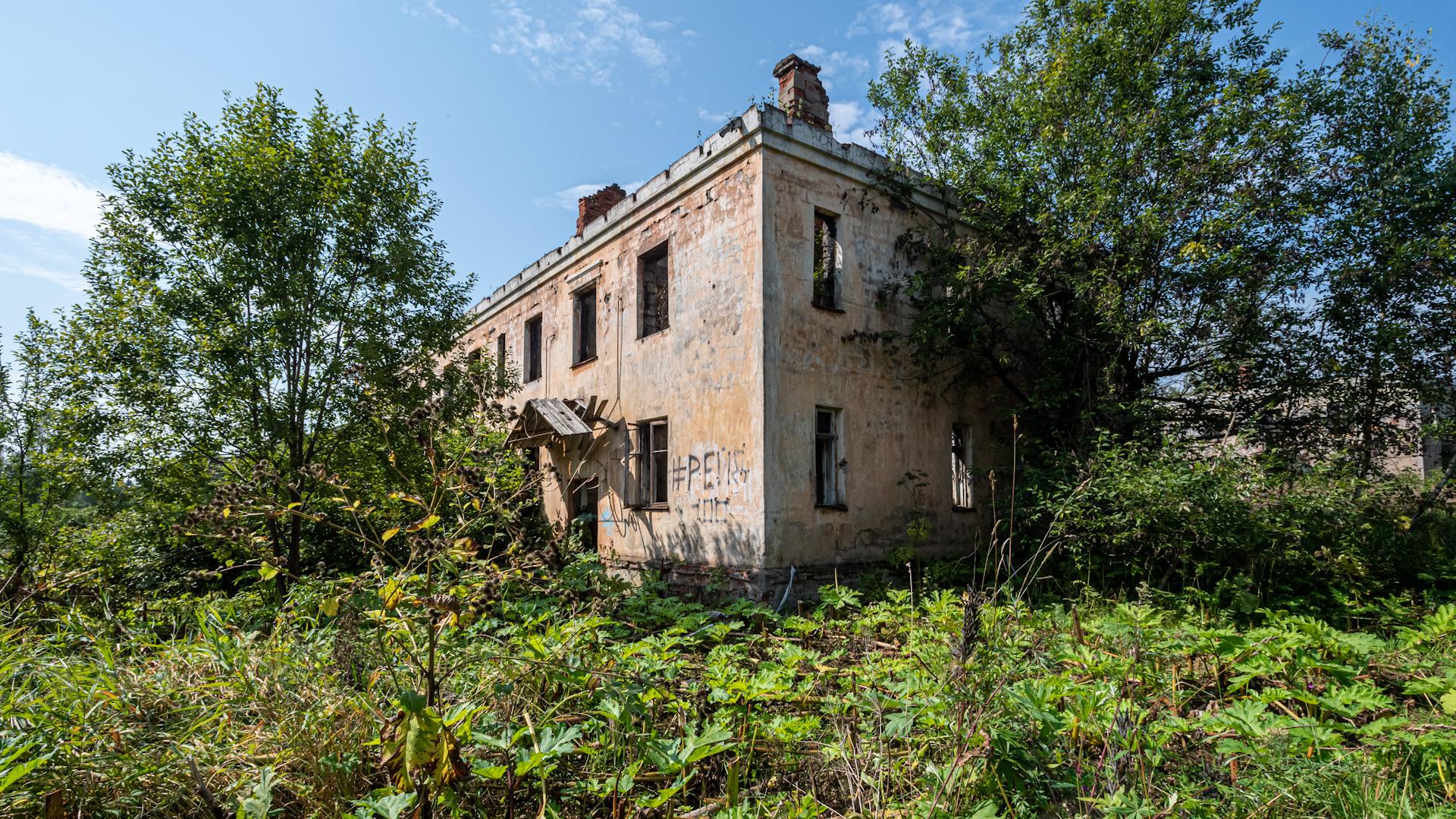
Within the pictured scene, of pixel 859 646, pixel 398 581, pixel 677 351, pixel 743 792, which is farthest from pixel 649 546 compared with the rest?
pixel 398 581

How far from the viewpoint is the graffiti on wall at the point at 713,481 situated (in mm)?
9234

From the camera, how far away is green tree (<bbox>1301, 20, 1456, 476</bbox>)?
8.71 meters

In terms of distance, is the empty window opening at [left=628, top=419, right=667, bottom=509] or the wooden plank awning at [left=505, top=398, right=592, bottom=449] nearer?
the empty window opening at [left=628, top=419, right=667, bottom=509]

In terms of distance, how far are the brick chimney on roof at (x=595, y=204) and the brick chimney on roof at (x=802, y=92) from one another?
472 cm

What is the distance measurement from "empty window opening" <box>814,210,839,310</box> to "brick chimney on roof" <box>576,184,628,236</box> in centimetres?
533

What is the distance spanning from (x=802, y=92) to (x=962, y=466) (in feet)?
21.5

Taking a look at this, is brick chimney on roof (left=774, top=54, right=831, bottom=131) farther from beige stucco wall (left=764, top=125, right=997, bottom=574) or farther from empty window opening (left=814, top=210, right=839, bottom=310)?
empty window opening (left=814, top=210, right=839, bottom=310)

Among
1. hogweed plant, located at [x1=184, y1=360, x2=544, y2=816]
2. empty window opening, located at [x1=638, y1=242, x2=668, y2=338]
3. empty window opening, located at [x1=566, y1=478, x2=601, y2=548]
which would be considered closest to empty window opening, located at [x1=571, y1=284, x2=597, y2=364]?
empty window opening, located at [x1=638, y1=242, x2=668, y2=338]

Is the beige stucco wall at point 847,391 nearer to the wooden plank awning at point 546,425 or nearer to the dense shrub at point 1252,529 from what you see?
the dense shrub at point 1252,529

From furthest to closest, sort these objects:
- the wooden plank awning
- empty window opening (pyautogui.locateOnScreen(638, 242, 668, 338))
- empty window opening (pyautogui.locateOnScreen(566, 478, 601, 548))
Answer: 1. empty window opening (pyautogui.locateOnScreen(566, 478, 601, 548))
2. the wooden plank awning
3. empty window opening (pyautogui.locateOnScreen(638, 242, 668, 338))

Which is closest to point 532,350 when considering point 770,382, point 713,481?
point 713,481

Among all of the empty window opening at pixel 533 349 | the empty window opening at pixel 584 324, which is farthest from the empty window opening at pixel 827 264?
the empty window opening at pixel 533 349

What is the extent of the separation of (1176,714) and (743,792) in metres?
2.67

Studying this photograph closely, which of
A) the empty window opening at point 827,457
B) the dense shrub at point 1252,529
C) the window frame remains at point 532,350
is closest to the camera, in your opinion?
the dense shrub at point 1252,529
